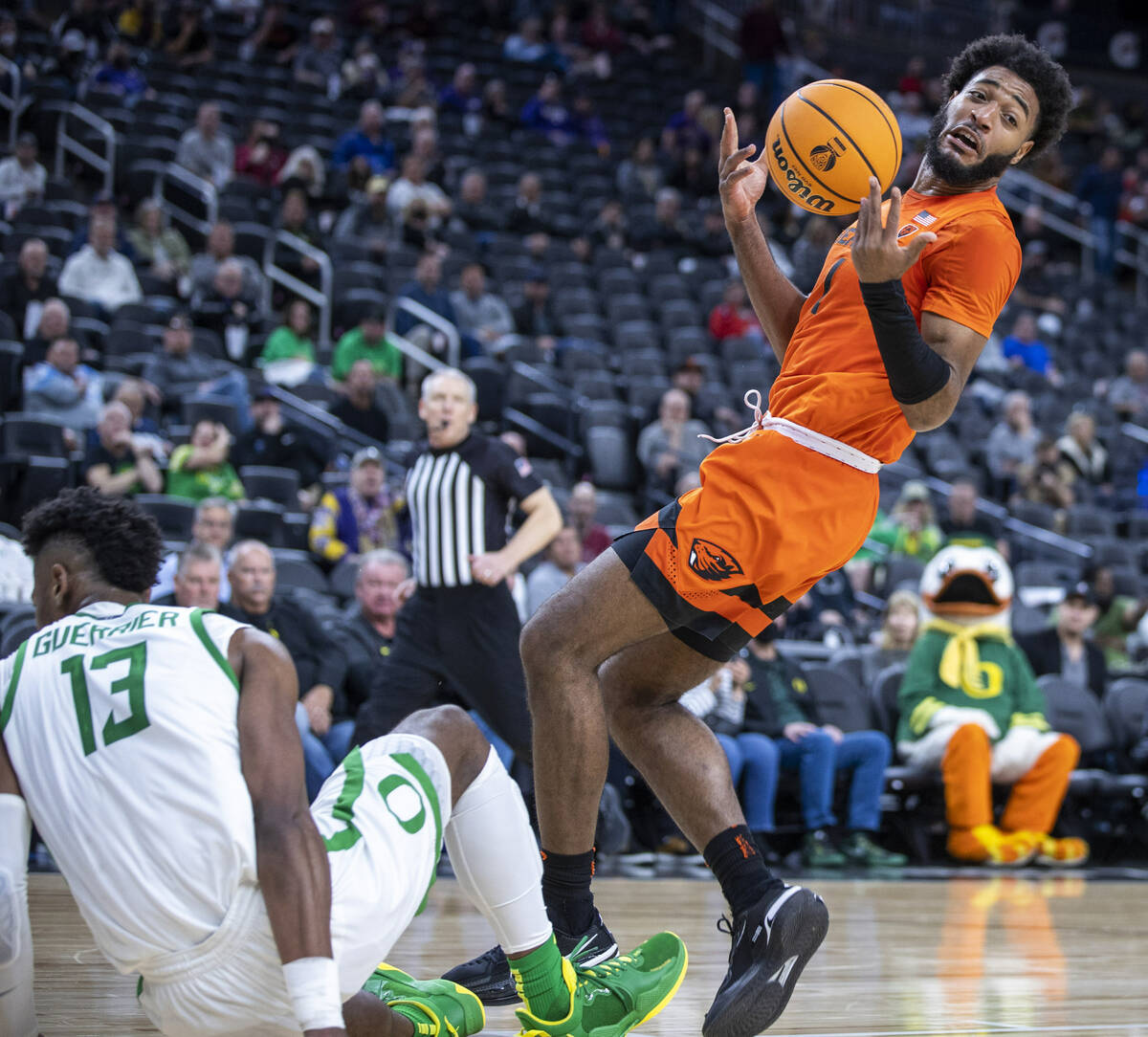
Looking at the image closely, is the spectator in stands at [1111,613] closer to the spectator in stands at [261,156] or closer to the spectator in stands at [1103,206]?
the spectator in stands at [261,156]

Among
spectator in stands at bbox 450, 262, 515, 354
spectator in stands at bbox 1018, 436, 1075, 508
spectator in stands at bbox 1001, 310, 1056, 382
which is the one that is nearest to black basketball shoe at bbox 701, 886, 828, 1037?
spectator in stands at bbox 450, 262, 515, 354

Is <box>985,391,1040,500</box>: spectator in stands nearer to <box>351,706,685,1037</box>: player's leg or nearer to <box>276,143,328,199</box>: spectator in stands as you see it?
<box>276,143,328,199</box>: spectator in stands

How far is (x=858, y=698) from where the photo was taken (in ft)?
24.9

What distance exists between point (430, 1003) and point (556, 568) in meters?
4.98

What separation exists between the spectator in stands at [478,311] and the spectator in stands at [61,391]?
354cm

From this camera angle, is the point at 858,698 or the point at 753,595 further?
the point at 858,698

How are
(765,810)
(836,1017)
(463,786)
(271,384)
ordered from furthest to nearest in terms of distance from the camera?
(271,384) → (765,810) → (836,1017) → (463,786)

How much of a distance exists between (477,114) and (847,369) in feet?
41.7

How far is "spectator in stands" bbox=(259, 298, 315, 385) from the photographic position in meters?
10.0

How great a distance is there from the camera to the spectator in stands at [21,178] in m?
10.8

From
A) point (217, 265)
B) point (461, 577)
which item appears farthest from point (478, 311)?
point (461, 577)

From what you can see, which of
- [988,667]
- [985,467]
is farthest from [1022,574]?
[988,667]

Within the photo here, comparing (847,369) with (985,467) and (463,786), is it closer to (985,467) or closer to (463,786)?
(463,786)

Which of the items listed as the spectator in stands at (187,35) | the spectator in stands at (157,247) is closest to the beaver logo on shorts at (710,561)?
the spectator in stands at (157,247)
